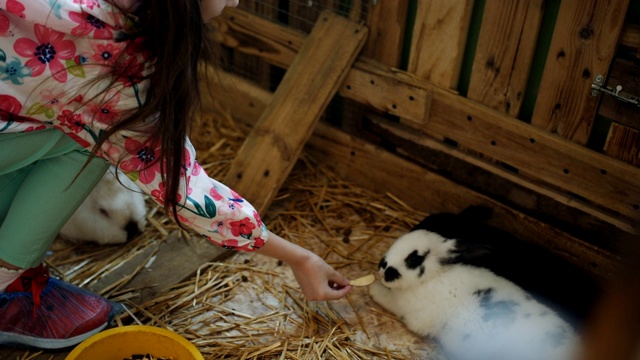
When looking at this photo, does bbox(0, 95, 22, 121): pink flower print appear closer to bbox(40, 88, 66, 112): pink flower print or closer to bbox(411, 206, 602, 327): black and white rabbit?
bbox(40, 88, 66, 112): pink flower print

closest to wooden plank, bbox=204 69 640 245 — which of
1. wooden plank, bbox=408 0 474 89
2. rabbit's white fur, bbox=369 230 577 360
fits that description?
wooden plank, bbox=408 0 474 89

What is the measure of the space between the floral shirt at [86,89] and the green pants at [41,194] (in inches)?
3.8

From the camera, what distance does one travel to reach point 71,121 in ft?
4.87

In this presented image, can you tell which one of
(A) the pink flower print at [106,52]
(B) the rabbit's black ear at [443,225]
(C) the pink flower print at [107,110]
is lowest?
(B) the rabbit's black ear at [443,225]

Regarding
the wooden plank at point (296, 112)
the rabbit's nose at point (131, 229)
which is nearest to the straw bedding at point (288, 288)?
the rabbit's nose at point (131, 229)

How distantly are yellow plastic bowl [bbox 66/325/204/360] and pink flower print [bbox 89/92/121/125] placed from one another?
0.52 metres

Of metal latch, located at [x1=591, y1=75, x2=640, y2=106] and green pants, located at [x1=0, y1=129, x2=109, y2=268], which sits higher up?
metal latch, located at [x1=591, y1=75, x2=640, y2=106]

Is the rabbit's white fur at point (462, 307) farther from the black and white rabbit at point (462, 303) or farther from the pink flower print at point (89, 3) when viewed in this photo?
the pink flower print at point (89, 3)

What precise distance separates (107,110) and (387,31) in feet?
3.58

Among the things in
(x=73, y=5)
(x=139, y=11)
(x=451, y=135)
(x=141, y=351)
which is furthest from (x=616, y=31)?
(x=141, y=351)

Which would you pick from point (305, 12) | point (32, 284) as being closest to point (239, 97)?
point (305, 12)

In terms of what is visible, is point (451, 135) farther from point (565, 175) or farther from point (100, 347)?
point (100, 347)

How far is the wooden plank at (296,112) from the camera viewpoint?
229cm

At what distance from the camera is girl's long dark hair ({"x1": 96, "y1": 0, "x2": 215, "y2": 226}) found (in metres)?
1.29
